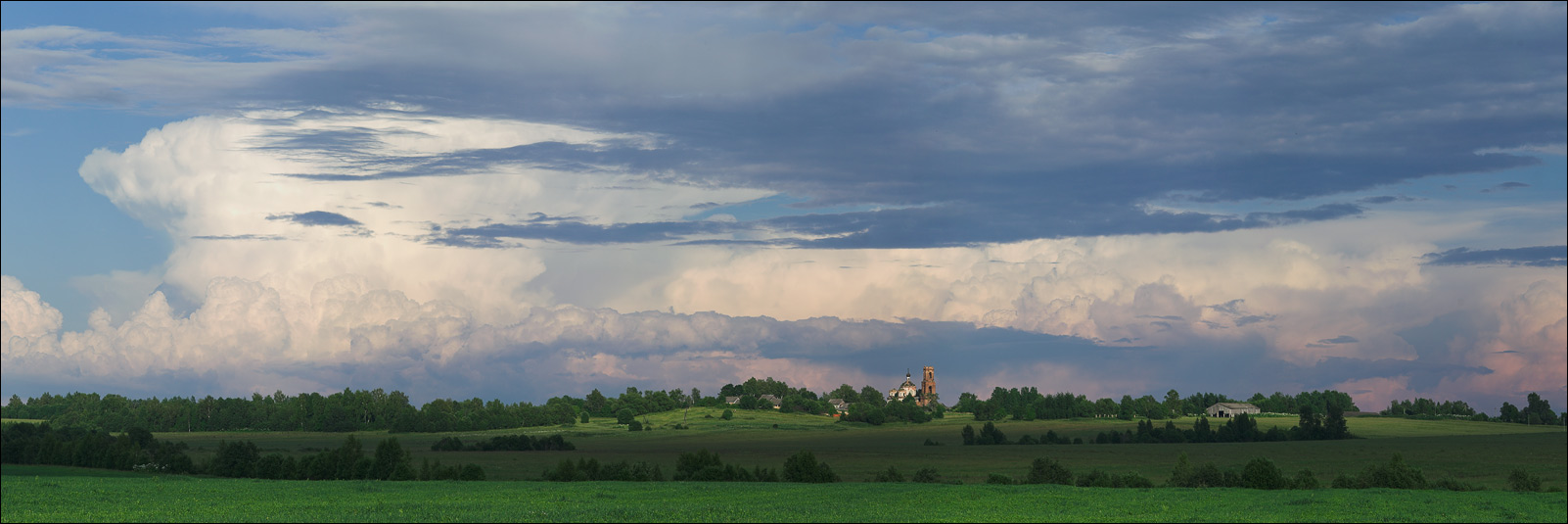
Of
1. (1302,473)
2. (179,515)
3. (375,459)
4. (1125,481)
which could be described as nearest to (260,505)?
(179,515)

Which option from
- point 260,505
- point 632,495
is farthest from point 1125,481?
point 260,505

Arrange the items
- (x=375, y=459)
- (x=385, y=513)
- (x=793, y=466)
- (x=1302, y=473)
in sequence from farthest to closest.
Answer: (x=375, y=459) < (x=793, y=466) < (x=1302, y=473) < (x=385, y=513)

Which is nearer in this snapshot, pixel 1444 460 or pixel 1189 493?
pixel 1189 493

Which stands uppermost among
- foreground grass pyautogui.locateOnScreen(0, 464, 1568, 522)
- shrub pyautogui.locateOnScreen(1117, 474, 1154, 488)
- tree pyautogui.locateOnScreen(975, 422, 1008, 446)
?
tree pyautogui.locateOnScreen(975, 422, 1008, 446)

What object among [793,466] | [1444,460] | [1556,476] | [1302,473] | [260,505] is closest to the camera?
[260,505]

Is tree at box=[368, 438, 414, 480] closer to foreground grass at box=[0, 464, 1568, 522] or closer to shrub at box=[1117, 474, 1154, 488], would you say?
foreground grass at box=[0, 464, 1568, 522]

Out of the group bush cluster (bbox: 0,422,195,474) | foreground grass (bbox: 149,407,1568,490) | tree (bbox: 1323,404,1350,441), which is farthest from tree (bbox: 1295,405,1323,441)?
bush cluster (bbox: 0,422,195,474)

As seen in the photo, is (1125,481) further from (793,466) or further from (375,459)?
(375,459)

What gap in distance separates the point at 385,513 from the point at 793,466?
→ 152 feet

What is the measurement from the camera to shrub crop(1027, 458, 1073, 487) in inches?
4013

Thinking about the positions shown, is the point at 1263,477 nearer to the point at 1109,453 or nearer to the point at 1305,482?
the point at 1305,482

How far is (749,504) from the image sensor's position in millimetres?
60906

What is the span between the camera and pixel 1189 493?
2719 inches

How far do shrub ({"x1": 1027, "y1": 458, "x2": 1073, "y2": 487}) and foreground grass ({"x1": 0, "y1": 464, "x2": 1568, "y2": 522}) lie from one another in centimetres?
2760
